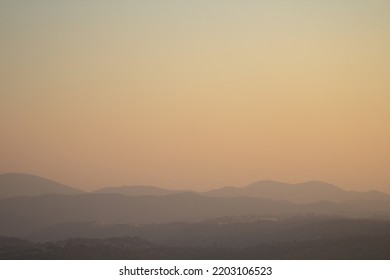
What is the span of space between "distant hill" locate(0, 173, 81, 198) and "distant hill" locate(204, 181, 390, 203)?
2820 millimetres

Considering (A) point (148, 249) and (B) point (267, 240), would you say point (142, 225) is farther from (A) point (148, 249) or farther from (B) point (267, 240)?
(B) point (267, 240)

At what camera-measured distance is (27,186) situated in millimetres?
10406

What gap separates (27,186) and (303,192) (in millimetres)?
4396

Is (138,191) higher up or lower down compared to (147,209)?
higher up

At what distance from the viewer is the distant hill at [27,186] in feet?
34.0

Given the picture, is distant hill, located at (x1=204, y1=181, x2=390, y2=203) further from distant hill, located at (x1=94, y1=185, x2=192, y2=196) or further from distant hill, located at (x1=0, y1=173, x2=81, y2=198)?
distant hill, located at (x1=0, y1=173, x2=81, y2=198)

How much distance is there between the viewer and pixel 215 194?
10.6 m

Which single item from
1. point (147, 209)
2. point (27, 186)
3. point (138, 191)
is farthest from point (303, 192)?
point (27, 186)

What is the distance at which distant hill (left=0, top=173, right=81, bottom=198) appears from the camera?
10.4 m

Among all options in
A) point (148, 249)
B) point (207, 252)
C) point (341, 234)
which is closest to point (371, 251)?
point (341, 234)

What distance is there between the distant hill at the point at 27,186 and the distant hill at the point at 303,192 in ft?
9.25

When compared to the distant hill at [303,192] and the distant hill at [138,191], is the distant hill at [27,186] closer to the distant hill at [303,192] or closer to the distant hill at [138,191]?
the distant hill at [138,191]

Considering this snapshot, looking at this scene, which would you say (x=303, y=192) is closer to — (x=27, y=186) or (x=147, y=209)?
(x=147, y=209)
